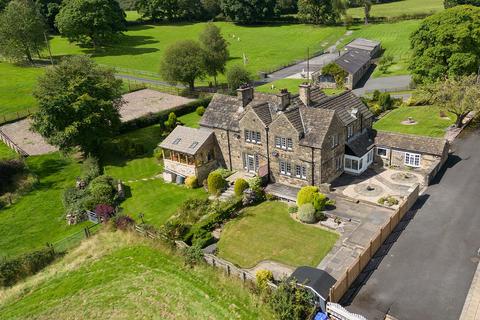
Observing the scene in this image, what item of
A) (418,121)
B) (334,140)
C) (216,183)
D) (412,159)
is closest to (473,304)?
(334,140)

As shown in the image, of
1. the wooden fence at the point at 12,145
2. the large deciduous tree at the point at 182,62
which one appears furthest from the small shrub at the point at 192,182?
the large deciduous tree at the point at 182,62

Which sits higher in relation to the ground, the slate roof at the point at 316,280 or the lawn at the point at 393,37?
the lawn at the point at 393,37

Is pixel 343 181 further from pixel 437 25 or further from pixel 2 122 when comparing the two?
pixel 2 122

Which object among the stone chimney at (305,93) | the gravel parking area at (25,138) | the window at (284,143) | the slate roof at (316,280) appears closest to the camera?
the slate roof at (316,280)

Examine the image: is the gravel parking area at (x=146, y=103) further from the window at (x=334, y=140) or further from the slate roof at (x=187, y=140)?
the window at (x=334, y=140)

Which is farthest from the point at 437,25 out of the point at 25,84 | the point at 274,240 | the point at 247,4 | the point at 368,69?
the point at 247,4

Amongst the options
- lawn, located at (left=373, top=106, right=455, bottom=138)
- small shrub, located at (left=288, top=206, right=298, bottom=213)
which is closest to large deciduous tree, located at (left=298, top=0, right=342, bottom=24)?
lawn, located at (left=373, top=106, right=455, bottom=138)

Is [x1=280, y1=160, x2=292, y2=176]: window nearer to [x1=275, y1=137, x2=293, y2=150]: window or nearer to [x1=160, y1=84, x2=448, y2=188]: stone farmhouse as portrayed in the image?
[x1=160, y1=84, x2=448, y2=188]: stone farmhouse
